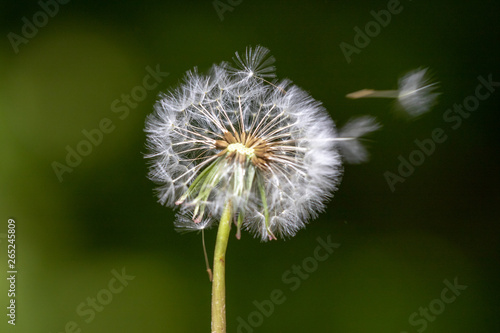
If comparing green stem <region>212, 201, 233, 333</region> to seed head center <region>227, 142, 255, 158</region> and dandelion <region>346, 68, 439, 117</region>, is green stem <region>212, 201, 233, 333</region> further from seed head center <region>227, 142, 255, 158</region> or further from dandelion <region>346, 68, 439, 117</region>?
dandelion <region>346, 68, 439, 117</region>

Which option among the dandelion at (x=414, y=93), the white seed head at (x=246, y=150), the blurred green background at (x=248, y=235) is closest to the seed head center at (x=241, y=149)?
the white seed head at (x=246, y=150)

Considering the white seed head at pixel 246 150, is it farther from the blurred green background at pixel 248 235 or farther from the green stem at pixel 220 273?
the blurred green background at pixel 248 235

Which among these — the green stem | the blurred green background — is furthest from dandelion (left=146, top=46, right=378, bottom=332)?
the blurred green background

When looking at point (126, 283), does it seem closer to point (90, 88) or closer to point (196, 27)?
point (90, 88)

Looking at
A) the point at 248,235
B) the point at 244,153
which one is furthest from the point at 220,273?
the point at 248,235

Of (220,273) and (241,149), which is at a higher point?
(241,149)

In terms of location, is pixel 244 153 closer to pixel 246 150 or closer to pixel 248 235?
pixel 246 150
